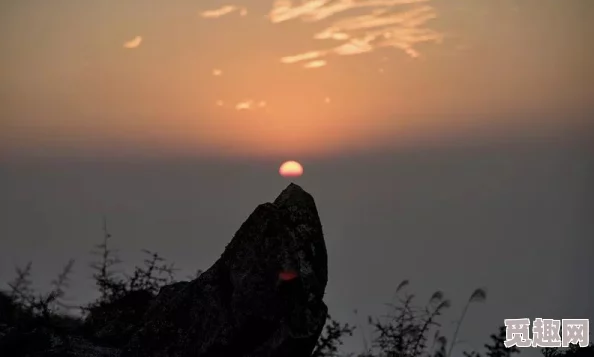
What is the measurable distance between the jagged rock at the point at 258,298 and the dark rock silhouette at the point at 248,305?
0.6 inches

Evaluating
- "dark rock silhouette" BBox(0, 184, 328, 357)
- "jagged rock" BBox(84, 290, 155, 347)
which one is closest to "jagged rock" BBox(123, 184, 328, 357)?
"dark rock silhouette" BBox(0, 184, 328, 357)

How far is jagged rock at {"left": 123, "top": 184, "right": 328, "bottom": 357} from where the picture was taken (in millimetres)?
10875

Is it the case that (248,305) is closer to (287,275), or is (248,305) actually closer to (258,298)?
(258,298)

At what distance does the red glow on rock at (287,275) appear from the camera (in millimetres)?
10898

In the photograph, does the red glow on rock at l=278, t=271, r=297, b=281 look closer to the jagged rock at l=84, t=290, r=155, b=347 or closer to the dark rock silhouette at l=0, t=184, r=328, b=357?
the dark rock silhouette at l=0, t=184, r=328, b=357

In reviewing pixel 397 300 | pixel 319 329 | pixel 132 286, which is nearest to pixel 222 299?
pixel 319 329

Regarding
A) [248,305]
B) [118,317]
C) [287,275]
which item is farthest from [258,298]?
[118,317]

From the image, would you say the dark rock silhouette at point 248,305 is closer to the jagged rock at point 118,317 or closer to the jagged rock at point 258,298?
the jagged rock at point 258,298

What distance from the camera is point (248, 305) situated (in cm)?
1107

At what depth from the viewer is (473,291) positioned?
13.0 metres

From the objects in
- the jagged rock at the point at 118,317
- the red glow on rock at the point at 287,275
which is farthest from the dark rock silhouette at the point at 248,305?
the jagged rock at the point at 118,317

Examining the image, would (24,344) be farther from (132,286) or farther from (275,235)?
(275,235)

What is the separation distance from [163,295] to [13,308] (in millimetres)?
4273

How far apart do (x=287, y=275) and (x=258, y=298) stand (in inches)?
22.1
